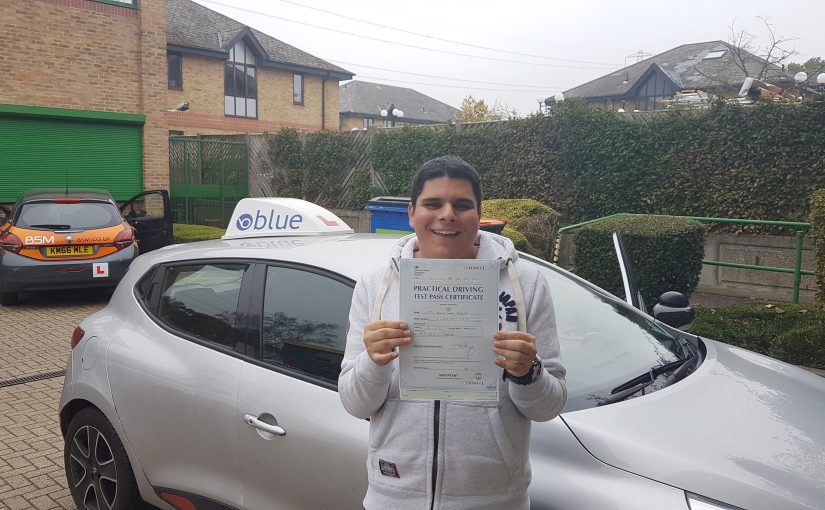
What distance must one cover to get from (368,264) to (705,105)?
9338 millimetres

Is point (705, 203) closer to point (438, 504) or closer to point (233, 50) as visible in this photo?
point (438, 504)

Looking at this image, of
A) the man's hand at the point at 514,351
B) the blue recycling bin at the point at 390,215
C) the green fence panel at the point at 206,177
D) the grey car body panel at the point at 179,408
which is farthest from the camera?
the green fence panel at the point at 206,177

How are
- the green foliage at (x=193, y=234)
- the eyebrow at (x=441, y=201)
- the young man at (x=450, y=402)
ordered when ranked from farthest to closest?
the green foliage at (x=193, y=234)
the eyebrow at (x=441, y=201)
the young man at (x=450, y=402)

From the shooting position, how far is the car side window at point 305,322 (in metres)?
2.76

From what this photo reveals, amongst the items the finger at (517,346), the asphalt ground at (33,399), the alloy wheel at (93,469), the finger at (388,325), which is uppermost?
the finger at (388,325)

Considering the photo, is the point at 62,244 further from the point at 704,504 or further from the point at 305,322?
the point at 704,504

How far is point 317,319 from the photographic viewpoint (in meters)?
2.87

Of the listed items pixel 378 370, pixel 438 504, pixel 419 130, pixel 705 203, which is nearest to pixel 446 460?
pixel 438 504

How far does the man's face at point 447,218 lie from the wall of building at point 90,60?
1414cm

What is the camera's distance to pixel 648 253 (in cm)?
720

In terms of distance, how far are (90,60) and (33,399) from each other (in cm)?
1064

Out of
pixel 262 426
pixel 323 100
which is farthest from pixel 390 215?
pixel 323 100

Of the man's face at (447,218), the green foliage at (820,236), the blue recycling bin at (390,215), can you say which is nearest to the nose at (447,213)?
the man's face at (447,218)
